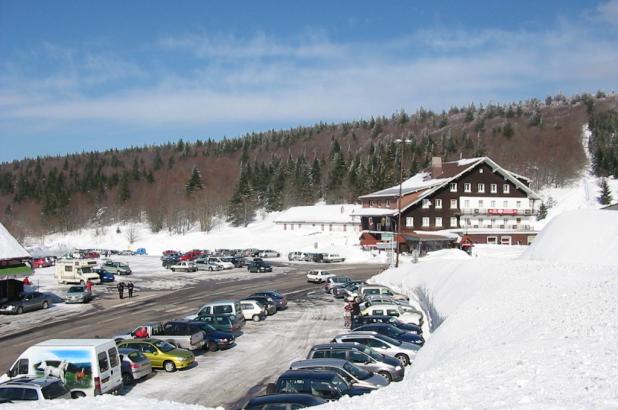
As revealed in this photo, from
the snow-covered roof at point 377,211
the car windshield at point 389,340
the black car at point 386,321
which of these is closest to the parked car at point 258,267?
the snow-covered roof at point 377,211

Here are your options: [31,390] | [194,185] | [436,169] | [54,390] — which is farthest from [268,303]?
[194,185]

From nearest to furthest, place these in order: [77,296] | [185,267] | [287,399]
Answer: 1. [287,399]
2. [77,296]
3. [185,267]

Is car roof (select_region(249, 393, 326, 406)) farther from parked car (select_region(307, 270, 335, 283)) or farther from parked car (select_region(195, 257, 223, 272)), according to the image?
parked car (select_region(195, 257, 223, 272))

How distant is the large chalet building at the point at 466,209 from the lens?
7481 cm

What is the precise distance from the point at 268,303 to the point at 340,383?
19502mm

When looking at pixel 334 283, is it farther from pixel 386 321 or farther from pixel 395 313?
pixel 386 321

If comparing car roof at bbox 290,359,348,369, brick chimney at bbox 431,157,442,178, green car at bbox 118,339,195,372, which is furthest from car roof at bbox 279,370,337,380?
brick chimney at bbox 431,157,442,178

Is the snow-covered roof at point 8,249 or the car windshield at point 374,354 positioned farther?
the snow-covered roof at point 8,249

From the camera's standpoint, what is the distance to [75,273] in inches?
2061

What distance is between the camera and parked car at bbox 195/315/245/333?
2839 centimetres

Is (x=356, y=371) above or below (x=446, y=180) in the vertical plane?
below

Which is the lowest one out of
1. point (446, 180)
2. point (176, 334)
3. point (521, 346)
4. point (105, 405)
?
point (176, 334)

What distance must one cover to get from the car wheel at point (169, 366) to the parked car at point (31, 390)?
6.46 metres

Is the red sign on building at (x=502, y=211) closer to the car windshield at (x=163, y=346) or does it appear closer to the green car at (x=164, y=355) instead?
the green car at (x=164, y=355)
